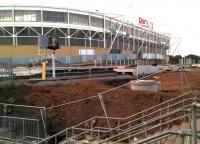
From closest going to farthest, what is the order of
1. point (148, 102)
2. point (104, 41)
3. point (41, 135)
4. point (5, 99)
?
1. point (41, 135)
2. point (148, 102)
3. point (5, 99)
4. point (104, 41)

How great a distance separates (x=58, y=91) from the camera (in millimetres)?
24500

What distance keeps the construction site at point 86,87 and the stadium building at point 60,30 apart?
22 centimetres

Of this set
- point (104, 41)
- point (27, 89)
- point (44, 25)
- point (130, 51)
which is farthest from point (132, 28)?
point (27, 89)

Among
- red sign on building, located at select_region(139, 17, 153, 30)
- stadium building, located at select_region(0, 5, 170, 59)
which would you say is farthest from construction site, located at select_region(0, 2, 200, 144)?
stadium building, located at select_region(0, 5, 170, 59)

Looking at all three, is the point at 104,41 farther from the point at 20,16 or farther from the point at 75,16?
the point at 20,16

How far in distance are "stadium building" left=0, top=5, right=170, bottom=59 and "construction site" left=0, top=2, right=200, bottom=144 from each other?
0.22 meters

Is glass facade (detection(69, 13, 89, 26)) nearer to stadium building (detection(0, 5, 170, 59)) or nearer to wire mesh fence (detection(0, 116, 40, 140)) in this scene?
stadium building (detection(0, 5, 170, 59))

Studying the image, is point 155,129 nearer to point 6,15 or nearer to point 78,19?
point 6,15

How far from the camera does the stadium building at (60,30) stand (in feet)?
308

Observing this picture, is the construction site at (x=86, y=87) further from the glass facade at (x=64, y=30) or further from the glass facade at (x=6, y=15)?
the glass facade at (x=64, y=30)

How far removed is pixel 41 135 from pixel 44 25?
77.8 meters

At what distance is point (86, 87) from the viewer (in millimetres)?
25891

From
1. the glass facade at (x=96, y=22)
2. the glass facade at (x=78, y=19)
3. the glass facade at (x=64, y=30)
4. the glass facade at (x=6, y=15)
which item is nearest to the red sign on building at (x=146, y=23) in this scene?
the glass facade at (x=64, y=30)

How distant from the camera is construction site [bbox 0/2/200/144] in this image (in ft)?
47.0
